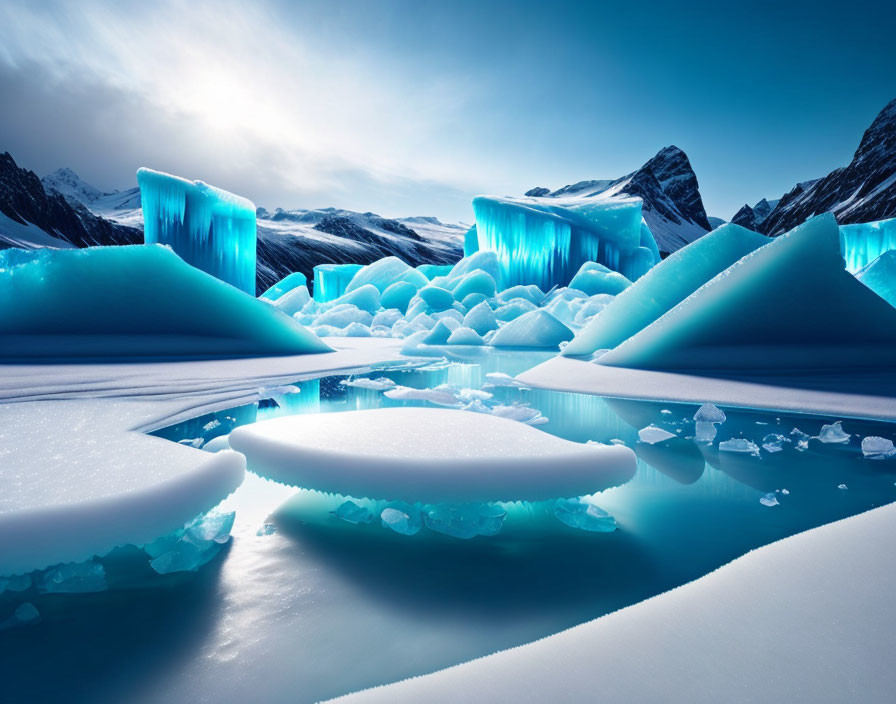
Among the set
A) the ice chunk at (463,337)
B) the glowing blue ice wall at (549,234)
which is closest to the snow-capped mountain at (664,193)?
the glowing blue ice wall at (549,234)

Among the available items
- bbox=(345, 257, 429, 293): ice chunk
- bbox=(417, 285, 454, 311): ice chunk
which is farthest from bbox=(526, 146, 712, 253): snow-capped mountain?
bbox=(417, 285, 454, 311): ice chunk

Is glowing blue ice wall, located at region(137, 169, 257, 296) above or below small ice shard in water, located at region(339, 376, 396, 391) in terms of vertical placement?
above

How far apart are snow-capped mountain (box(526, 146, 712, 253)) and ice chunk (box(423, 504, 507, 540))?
47049mm

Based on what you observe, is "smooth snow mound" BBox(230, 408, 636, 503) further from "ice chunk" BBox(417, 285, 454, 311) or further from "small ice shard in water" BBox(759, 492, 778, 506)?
"ice chunk" BBox(417, 285, 454, 311)

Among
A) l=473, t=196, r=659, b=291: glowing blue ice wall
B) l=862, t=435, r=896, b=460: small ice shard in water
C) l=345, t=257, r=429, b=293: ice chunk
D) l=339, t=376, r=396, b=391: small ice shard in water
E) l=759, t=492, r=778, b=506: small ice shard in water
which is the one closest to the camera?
l=759, t=492, r=778, b=506: small ice shard in water

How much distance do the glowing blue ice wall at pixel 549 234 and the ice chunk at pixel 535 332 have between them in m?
5.73

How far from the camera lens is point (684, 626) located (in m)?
0.74

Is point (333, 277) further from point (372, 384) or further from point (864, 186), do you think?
point (864, 186)

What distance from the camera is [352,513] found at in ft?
4.06

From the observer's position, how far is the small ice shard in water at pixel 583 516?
1.22 metres

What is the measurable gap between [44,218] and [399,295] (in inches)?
1114

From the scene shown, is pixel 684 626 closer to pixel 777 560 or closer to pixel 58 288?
pixel 777 560

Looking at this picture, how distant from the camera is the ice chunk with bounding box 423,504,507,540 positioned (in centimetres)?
A: 118

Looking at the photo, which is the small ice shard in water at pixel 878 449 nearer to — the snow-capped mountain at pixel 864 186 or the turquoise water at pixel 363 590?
the turquoise water at pixel 363 590
